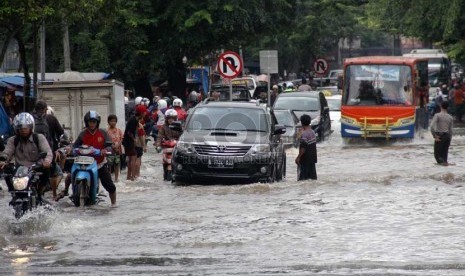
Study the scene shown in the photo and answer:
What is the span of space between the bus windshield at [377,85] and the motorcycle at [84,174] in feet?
62.3

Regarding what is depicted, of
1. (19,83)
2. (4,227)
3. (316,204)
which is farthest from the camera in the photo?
(19,83)

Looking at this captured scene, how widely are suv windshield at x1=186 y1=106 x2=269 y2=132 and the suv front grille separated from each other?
2.94 ft

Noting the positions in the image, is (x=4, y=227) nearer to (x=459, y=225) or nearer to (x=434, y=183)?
(x=459, y=225)

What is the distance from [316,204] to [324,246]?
502cm

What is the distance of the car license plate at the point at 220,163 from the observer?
21.7m

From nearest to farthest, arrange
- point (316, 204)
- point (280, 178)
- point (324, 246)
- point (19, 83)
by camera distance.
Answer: point (324, 246) < point (316, 204) < point (280, 178) < point (19, 83)

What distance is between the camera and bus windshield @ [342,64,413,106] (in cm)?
3622

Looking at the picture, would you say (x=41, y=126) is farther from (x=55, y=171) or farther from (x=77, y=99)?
(x=77, y=99)

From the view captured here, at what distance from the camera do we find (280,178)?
23.4m

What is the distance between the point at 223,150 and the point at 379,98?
15.3 m

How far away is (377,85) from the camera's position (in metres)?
36.5

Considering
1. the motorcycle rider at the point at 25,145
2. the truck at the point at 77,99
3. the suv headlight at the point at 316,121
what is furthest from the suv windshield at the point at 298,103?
the motorcycle rider at the point at 25,145

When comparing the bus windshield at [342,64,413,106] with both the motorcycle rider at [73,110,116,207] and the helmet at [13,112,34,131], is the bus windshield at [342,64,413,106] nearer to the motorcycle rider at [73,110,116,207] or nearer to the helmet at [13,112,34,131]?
the motorcycle rider at [73,110,116,207]

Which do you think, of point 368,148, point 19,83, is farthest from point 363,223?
point 19,83
